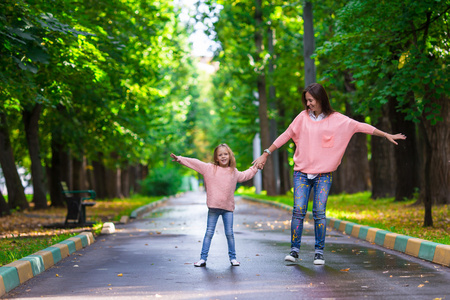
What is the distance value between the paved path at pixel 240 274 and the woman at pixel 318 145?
31.6 inches

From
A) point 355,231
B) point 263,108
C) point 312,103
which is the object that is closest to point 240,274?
point 312,103

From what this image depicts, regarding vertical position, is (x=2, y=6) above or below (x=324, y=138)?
above

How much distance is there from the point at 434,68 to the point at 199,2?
1662cm

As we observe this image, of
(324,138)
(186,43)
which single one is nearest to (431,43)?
(324,138)

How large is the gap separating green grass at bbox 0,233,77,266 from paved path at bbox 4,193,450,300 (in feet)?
1.41

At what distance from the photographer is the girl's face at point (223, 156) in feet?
26.6

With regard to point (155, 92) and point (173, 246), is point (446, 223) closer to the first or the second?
point (173, 246)

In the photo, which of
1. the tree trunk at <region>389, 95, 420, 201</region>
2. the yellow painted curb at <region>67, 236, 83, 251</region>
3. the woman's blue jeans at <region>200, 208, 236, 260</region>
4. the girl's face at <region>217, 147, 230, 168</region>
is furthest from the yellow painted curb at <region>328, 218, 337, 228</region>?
the girl's face at <region>217, 147, 230, 168</region>

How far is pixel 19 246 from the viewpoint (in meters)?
10.3

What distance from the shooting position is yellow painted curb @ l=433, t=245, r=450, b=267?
805cm

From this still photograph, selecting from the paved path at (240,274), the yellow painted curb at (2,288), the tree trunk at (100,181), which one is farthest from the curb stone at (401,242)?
the tree trunk at (100,181)

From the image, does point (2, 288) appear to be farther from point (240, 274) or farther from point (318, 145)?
point (318, 145)

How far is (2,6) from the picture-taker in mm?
9781

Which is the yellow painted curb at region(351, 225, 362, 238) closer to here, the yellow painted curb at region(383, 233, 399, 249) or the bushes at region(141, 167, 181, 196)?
the yellow painted curb at region(383, 233, 399, 249)
